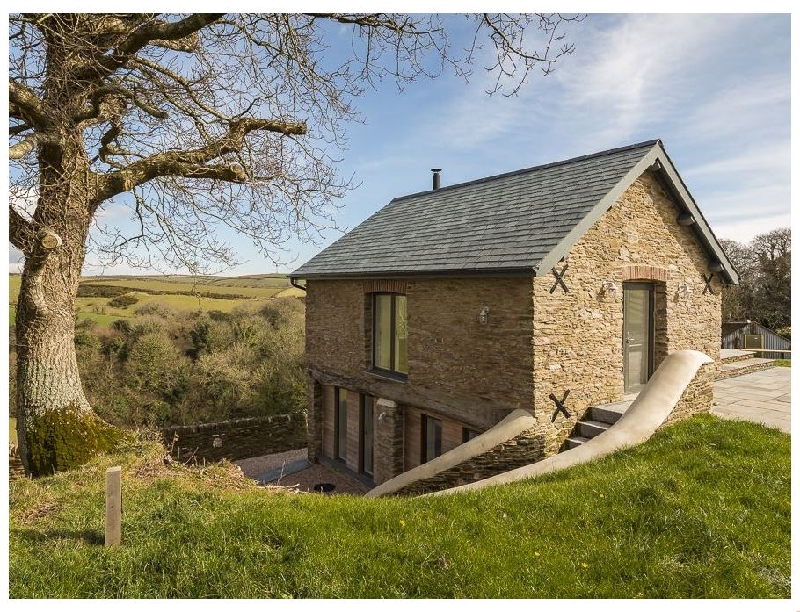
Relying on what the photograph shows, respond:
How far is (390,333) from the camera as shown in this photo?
1155cm

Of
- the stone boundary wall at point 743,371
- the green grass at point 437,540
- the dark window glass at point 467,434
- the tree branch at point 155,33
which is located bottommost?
the dark window glass at point 467,434

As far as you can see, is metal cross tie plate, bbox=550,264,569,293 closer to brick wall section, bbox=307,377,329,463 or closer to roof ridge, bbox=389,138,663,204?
roof ridge, bbox=389,138,663,204

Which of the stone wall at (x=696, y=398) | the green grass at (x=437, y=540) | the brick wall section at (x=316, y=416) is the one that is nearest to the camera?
the green grass at (x=437, y=540)

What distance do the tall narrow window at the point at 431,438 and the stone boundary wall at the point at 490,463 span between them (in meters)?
2.61

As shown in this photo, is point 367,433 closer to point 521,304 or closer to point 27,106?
point 521,304

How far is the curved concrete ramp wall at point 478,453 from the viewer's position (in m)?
7.64

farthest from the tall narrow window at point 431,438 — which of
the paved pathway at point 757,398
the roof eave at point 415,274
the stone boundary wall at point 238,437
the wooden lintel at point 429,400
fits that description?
the stone boundary wall at point 238,437

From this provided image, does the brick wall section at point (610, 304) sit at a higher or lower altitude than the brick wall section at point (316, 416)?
higher

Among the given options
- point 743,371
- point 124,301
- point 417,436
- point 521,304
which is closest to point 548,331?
point 521,304

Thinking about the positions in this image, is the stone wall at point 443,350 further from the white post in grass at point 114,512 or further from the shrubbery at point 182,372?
the shrubbery at point 182,372

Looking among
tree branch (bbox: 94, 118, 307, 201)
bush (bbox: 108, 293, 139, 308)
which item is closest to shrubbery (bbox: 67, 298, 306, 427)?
bush (bbox: 108, 293, 139, 308)
